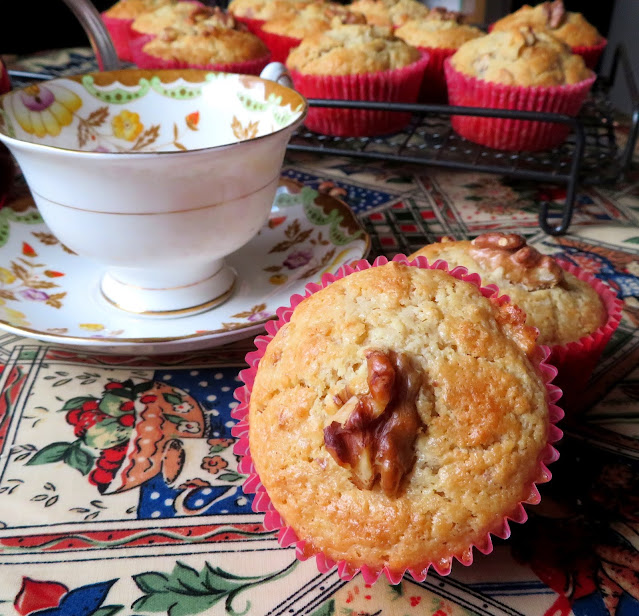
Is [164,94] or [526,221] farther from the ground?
[164,94]

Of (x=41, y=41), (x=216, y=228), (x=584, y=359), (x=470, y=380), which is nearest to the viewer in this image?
(x=470, y=380)

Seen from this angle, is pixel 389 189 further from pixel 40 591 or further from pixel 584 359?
pixel 40 591

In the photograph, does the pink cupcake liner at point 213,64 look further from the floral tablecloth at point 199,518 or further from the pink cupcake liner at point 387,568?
the pink cupcake liner at point 387,568

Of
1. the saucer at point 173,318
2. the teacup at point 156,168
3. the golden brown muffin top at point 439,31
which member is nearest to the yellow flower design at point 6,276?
the saucer at point 173,318

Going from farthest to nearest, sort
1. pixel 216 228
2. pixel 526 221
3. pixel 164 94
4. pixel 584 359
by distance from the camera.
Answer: pixel 526 221, pixel 164 94, pixel 216 228, pixel 584 359

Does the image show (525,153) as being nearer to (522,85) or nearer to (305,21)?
(522,85)

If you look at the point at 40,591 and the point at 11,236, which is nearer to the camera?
the point at 40,591

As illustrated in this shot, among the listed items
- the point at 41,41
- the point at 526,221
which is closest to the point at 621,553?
the point at 526,221
